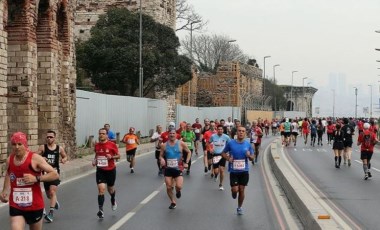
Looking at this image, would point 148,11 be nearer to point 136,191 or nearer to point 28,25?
point 28,25

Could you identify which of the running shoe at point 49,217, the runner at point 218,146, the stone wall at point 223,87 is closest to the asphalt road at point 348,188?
the runner at point 218,146

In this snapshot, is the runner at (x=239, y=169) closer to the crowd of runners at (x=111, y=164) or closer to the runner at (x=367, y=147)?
the crowd of runners at (x=111, y=164)

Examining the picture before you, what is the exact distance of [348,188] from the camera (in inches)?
643

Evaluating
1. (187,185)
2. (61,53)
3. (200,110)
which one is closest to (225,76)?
(200,110)

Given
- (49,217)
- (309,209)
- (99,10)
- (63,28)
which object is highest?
(99,10)

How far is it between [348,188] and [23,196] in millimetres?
10908

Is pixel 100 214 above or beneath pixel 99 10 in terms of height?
beneath

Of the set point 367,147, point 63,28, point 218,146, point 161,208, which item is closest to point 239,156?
point 161,208

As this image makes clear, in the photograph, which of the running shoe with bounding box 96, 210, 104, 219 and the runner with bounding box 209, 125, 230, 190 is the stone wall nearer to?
the runner with bounding box 209, 125, 230, 190

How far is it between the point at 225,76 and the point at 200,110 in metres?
15.3

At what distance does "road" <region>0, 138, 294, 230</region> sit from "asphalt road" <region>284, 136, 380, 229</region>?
135 centimetres

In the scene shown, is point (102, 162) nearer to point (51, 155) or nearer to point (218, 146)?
point (51, 155)

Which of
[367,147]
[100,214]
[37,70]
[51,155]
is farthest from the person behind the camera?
[37,70]

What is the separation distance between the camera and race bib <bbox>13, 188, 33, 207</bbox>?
23.9 feet
